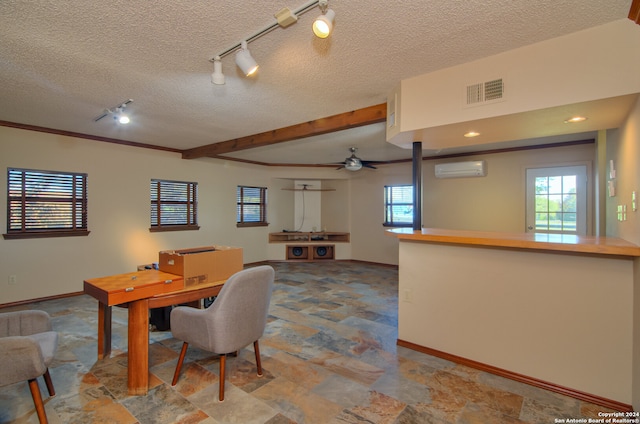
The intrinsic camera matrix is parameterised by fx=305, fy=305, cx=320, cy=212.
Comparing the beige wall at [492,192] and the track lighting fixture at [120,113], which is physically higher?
the track lighting fixture at [120,113]

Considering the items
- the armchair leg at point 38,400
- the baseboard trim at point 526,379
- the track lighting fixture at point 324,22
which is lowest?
the baseboard trim at point 526,379

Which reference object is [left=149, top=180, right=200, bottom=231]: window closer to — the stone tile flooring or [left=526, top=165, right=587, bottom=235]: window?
the stone tile flooring

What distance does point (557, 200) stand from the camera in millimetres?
5031

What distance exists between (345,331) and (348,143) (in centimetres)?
313

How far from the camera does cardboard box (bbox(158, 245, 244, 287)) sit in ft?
7.87

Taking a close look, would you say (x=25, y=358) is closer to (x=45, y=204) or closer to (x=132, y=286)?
(x=132, y=286)

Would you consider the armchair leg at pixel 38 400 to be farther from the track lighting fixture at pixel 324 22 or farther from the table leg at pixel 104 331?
the track lighting fixture at pixel 324 22

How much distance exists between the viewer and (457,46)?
2166 millimetres

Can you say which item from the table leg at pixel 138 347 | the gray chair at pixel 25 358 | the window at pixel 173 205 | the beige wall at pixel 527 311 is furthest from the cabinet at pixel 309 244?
the gray chair at pixel 25 358

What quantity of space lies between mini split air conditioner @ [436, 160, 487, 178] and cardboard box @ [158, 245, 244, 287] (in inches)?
184

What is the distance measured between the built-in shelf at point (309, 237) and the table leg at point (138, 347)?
5509mm

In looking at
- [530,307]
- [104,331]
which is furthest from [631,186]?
[104,331]

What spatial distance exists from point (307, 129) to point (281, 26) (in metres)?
2.16

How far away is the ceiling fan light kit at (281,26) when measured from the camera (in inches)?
64.3
